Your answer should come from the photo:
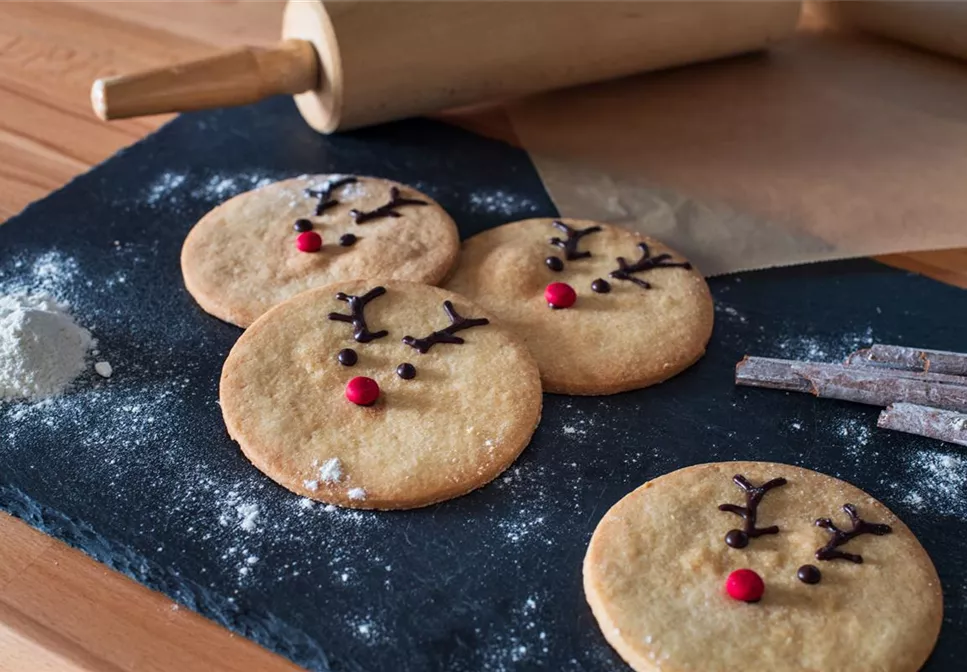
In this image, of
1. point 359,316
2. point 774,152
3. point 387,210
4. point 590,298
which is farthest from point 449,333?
point 774,152

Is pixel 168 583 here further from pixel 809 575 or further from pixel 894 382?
pixel 894 382

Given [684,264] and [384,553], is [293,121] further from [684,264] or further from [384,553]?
[384,553]

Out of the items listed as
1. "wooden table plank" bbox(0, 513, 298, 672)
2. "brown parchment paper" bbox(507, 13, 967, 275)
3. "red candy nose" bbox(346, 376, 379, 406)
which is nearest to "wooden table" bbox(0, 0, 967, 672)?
"wooden table plank" bbox(0, 513, 298, 672)

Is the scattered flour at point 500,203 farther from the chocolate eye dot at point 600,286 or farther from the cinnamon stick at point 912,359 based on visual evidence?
the cinnamon stick at point 912,359

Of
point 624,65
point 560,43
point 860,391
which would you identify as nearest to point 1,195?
point 560,43

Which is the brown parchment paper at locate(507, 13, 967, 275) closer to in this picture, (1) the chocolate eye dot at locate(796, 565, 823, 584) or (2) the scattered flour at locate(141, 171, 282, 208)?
(2) the scattered flour at locate(141, 171, 282, 208)

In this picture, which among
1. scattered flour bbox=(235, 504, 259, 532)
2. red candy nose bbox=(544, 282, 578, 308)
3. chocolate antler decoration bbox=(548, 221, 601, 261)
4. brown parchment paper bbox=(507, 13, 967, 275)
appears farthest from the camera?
brown parchment paper bbox=(507, 13, 967, 275)
